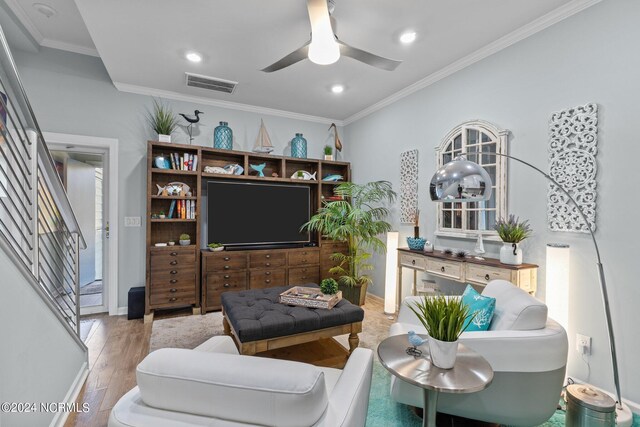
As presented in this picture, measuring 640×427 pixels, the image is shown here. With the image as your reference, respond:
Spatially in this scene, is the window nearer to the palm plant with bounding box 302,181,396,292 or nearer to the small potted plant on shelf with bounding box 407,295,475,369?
the palm plant with bounding box 302,181,396,292

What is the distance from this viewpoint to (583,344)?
2205 millimetres

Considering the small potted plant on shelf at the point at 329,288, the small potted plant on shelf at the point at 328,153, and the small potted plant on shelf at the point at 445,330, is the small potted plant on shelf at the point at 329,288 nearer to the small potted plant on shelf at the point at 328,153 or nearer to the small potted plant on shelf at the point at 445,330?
the small potted plant on shelf at the point at 445,330

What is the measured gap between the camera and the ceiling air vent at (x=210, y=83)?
11.3ft

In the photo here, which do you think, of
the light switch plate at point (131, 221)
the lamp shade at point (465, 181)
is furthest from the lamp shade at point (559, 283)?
the light switch plate at point (131, 221)

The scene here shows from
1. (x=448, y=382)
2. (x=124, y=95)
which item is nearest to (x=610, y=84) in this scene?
(x=448, y=382)

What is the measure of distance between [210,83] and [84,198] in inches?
84.8

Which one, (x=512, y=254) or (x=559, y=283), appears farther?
(x=512, y=254)

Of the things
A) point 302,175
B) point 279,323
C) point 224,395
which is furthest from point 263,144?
point 224,395

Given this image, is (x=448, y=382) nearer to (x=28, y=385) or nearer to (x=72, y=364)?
(x=28, y=385)

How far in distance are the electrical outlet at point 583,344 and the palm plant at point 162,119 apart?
14.7 feet

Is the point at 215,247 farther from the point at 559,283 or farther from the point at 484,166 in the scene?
the point at 559,283

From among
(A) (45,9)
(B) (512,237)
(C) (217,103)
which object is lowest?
(B) (512,237)

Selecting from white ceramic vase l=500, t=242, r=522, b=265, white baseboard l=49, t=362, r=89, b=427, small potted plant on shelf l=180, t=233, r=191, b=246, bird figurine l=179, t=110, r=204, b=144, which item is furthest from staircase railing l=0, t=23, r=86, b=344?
white ceramic vase l=500, t=242, r=522, b=265

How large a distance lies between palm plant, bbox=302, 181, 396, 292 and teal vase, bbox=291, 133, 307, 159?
0.77 m
